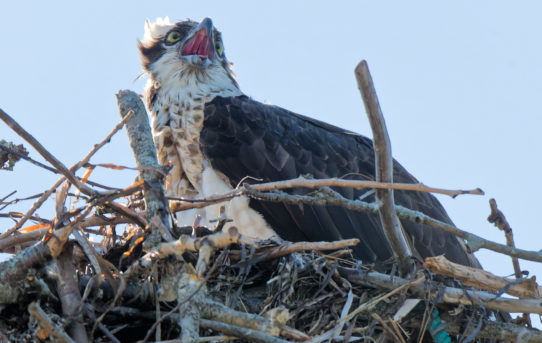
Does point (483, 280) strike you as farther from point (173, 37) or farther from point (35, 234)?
point (173, 37)

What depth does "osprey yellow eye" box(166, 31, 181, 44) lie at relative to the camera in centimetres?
744

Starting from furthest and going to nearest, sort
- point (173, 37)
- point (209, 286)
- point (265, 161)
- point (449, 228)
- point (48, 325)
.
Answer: point (173, 37), point (265, 161), point (209, 286), point (449, 228), point (48, 325)

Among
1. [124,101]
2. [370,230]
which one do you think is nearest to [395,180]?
[370,230]

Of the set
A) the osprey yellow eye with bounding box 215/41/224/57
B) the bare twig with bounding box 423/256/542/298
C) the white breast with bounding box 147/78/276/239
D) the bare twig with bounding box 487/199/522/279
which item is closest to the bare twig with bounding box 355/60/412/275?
the bare twig with bounding box 423/256/542/298

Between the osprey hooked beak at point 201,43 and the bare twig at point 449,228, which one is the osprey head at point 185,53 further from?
the bare twig at point 449,228

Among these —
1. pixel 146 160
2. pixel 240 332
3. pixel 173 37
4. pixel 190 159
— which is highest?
pixel 173 37

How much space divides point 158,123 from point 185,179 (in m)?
0.61

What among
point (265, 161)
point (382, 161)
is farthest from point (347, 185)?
point (265, 161)

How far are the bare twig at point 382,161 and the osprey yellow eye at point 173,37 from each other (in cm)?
368

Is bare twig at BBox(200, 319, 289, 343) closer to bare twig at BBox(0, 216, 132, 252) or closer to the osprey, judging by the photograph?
bare twig at BBox(0, 216, 132, 252)

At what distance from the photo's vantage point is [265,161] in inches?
237

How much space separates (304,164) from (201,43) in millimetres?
1757

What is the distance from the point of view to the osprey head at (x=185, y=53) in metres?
7.10

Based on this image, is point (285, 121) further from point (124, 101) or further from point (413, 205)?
point (124, 101)
